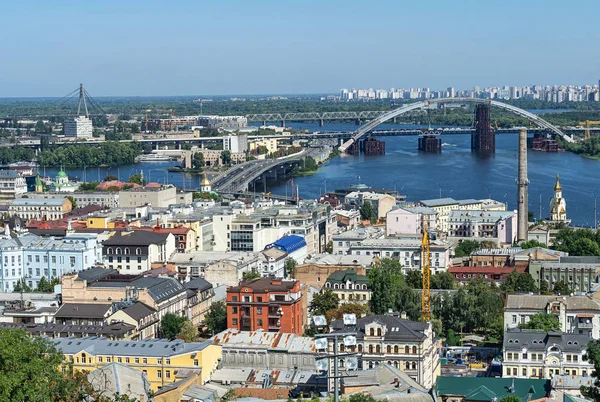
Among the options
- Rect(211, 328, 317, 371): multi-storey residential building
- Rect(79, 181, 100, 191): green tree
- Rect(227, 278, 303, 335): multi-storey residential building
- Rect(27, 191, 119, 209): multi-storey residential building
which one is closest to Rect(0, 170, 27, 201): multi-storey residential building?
Rect(79, 181, 100, 191): green tree

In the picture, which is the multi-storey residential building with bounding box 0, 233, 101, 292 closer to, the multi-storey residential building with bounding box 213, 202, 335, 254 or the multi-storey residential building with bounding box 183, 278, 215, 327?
the multi-storey residential building with bounding box 183, 278, 215, 327

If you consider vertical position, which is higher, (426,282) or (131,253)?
(131,253)

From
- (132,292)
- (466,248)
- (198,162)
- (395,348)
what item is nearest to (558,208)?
(466,248)

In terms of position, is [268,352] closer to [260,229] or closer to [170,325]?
[170,325]

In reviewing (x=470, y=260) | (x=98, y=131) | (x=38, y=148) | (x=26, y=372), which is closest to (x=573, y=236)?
(x=470, y=260)

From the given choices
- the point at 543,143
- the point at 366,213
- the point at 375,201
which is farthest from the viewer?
the point at 543,143

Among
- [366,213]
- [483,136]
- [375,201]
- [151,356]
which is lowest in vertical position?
[483,136]

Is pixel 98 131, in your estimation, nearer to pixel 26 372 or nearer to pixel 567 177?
pixel 567 177
